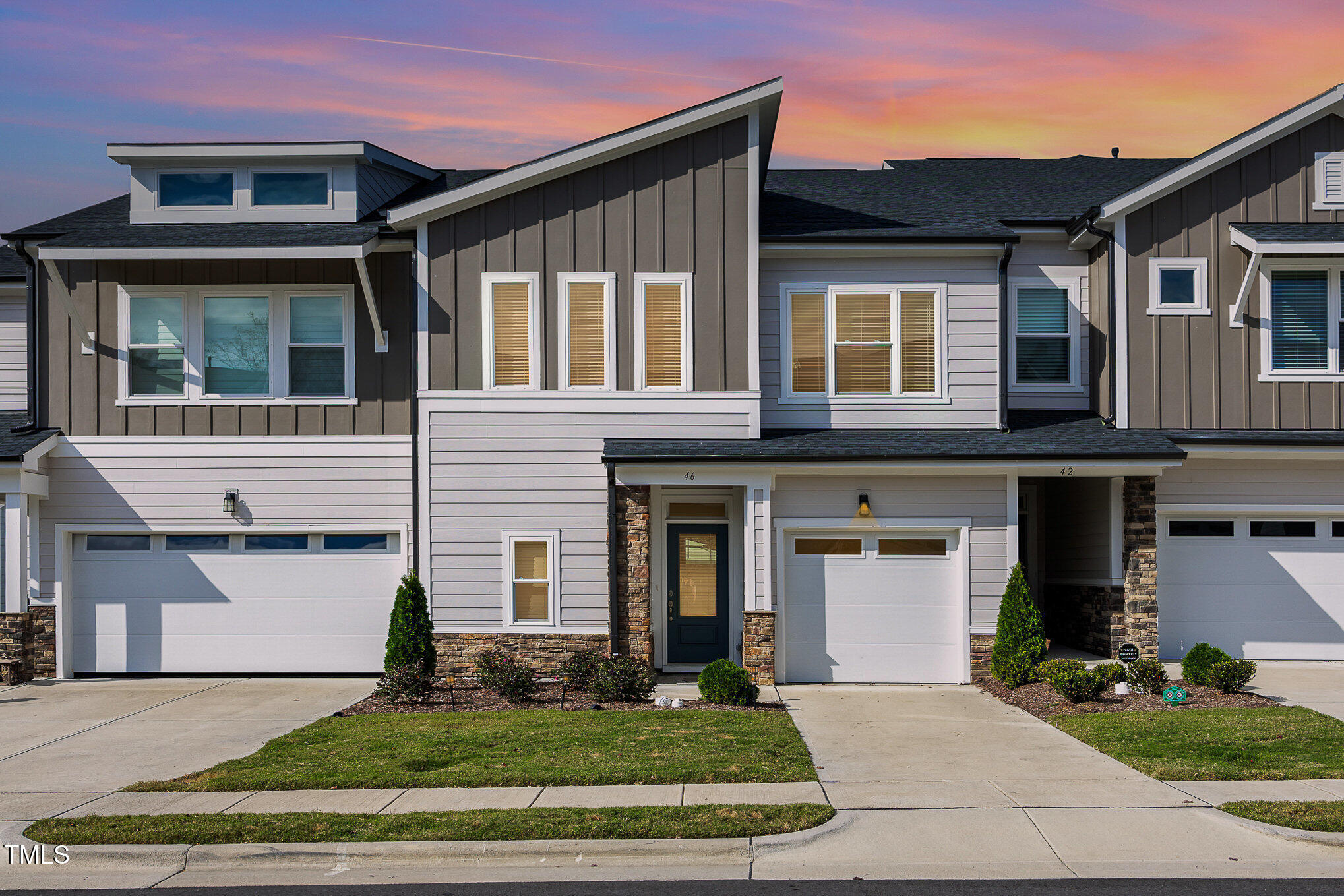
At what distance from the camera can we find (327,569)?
16.5m

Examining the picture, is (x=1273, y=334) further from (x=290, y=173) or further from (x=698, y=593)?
(x=290, y=173)

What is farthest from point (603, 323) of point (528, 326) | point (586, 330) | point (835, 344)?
point (835, 344)

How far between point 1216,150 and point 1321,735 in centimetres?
865

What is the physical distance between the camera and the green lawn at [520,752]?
9.63 meters

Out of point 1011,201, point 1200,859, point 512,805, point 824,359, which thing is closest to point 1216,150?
point 1011,201

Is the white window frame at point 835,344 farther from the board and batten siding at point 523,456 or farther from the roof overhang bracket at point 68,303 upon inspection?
the roof overhang bracket at point 68,303

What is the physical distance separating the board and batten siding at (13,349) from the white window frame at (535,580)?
8.08m

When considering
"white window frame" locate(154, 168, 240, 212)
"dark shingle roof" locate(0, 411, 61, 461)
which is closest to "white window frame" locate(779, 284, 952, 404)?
"white window frame" locate(154, 168, 240, 212)

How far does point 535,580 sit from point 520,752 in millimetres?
4893

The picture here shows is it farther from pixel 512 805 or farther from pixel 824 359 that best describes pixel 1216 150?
pixel 512 805

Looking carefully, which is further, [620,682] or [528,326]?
[528,326]

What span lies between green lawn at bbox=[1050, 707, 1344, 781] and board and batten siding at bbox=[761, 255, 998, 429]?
5052 millimetres

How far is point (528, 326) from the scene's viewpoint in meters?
15.7

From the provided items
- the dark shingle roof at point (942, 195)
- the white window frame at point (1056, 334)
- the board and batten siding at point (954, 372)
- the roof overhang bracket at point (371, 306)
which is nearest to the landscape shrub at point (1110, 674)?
the board and batten siding at point (954, 372)
